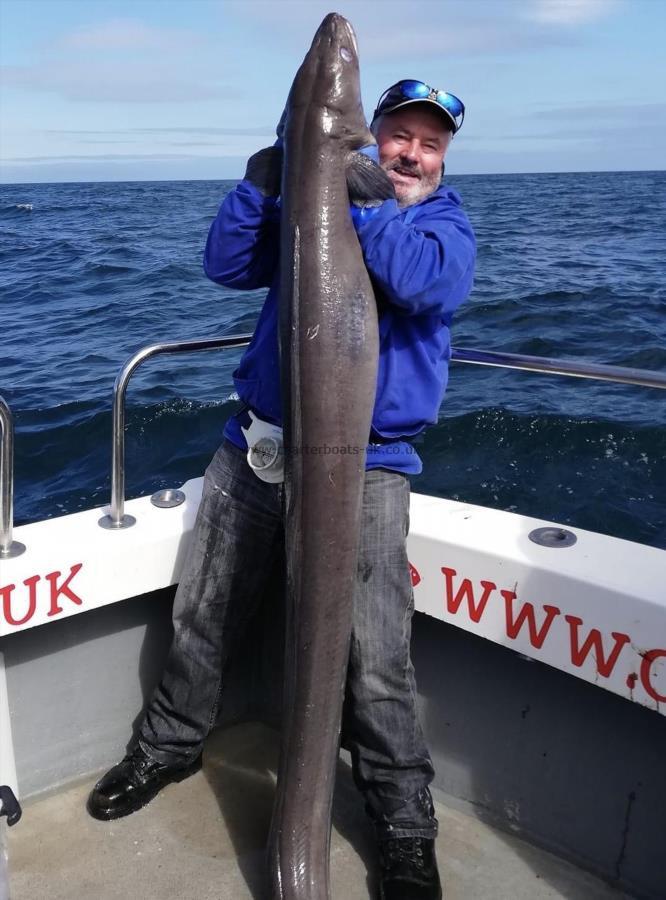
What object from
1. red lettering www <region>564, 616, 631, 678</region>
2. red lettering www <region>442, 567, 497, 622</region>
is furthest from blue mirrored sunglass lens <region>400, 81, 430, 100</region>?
red lettering www <region>564, 616, 631, 678</region>

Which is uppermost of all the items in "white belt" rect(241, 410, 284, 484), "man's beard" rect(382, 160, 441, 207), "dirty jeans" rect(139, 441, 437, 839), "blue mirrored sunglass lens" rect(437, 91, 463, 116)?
"blue mirrored sunglass lens" rect(437, 91, 463, 116)

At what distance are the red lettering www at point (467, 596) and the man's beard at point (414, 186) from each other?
4.07ft

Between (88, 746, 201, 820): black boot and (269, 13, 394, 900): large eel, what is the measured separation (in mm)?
654

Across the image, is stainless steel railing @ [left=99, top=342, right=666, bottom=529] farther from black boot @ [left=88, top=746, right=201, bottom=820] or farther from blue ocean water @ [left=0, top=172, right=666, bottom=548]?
blue ocean water @ [left=0, top=172, right=666, bottom=548]

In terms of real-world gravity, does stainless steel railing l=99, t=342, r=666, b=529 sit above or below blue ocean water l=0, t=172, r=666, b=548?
above

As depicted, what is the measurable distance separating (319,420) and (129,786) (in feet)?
5.19

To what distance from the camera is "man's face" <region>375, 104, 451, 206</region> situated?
2.86 meters

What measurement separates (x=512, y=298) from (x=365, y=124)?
44.3 feet

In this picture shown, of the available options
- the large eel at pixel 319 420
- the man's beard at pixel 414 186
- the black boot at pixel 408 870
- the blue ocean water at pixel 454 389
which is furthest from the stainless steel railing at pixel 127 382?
the blue ocean water at pixel 454 389

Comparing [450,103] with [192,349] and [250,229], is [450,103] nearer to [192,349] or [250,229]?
[250,229]

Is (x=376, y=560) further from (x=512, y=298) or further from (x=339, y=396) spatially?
(x=512, y=298)

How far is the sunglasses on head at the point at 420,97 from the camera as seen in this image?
2830 millimetres

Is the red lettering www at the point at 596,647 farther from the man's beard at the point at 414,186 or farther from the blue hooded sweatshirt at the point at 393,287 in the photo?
the man's beard at the point at 414,186

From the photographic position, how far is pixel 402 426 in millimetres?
2779
